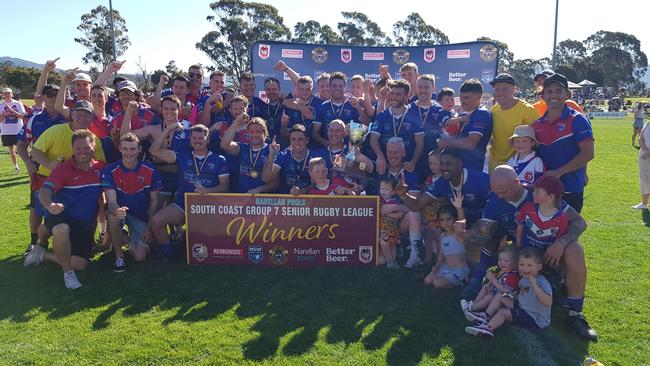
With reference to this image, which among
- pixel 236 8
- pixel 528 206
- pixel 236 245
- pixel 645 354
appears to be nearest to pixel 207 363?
pixel 236 245

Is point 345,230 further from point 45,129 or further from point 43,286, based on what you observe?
point 45,129

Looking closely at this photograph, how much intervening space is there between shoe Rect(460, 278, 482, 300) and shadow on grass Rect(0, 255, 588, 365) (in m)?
0.13

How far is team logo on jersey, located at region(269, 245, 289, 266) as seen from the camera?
5371mm

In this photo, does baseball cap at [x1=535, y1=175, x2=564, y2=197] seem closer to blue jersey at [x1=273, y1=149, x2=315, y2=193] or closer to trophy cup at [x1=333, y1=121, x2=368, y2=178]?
trophy cup at [x1=333, y1=121, x2=368, y2=178]

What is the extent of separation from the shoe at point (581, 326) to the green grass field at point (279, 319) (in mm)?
65

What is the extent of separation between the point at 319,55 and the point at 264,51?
137 centimetres

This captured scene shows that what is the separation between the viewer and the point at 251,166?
5.75 metres

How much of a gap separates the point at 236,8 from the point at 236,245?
46.7 meters

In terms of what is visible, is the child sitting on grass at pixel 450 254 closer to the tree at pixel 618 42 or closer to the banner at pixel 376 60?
the banner at pixel 376 60

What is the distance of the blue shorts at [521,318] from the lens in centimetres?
390

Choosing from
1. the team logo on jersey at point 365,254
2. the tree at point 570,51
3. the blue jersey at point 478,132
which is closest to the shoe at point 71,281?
the team logo on jersey at point 365,254

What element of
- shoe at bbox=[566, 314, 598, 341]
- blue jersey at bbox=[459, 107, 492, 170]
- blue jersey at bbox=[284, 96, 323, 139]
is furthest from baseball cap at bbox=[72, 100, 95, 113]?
shoe at bbox=[566, 314, 598, 341]

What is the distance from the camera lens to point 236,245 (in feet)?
17.7

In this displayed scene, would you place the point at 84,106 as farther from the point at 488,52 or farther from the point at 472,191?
the point at 488,52
